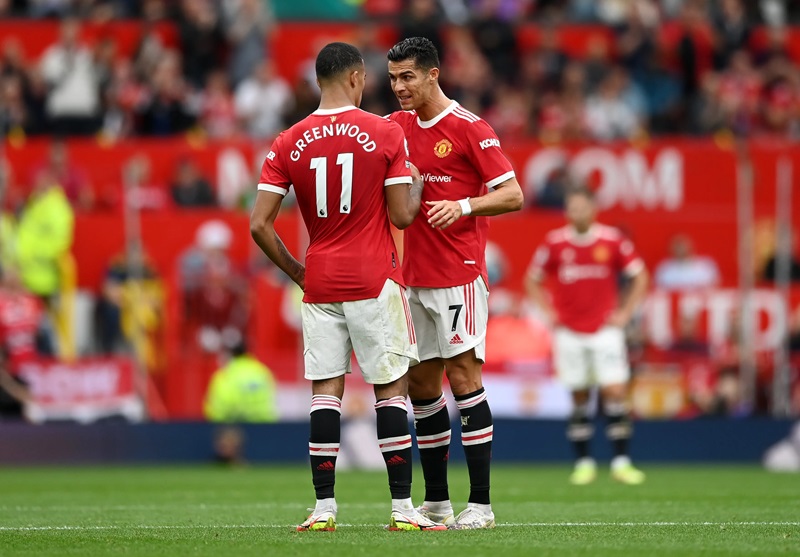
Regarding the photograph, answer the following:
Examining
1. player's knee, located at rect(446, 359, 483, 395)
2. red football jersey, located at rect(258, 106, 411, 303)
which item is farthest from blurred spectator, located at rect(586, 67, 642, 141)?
red football jersey, located at rect(258, 106, 411, 303)

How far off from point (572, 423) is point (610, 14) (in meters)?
12.2

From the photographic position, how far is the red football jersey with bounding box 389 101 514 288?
8.99 m

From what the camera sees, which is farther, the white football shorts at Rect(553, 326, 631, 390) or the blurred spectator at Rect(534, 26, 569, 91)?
the blurred spectator at Rect(534, 26, 569, 91)

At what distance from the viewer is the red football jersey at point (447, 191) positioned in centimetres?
899

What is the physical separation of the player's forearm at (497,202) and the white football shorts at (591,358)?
21.8 ft

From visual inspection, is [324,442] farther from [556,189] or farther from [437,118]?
[556,189]

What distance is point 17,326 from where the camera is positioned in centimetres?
1883

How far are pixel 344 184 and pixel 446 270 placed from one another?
3.27 ft

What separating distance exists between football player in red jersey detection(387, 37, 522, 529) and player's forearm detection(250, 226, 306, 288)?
30.4 inches

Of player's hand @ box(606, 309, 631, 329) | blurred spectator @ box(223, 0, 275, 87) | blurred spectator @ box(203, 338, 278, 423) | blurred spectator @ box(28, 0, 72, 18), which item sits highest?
blurred spectator @ box(28, 0, 72, 18)

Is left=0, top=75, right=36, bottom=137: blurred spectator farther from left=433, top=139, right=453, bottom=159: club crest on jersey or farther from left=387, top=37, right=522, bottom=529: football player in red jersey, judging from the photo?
left=433, top=139, right=453, bottom=159: club crest on jersey

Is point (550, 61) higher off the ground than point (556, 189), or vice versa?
point (550, 61)

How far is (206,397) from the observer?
1919 cm

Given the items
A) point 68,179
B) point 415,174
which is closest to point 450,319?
point 415,174
